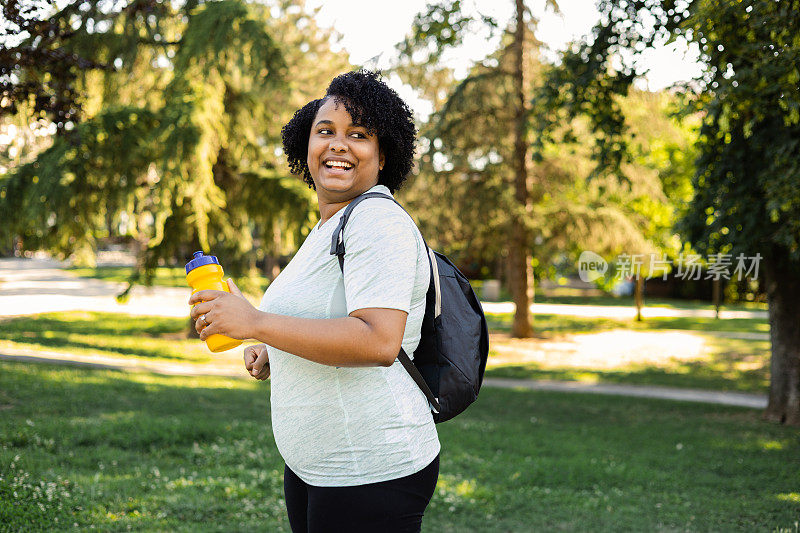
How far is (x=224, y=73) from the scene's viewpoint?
14711 millimetres

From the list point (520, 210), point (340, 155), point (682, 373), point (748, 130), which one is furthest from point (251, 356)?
point (520, 210)

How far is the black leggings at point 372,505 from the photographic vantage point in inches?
68.5

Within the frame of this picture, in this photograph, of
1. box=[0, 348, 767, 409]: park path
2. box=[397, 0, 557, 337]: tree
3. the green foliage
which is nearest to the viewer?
the green foliage

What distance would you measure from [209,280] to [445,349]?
0.64m

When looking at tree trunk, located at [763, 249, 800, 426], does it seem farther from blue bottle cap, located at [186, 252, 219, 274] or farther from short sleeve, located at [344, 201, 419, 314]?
blue bottle cap, located at [186, 252, 219, 274]

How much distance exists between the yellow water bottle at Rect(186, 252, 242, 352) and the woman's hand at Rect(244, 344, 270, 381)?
38 centimetres

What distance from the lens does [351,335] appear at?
5.12 feet

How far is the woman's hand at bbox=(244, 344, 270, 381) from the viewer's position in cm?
222

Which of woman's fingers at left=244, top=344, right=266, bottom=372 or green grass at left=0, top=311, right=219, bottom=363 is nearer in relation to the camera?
woman's fingers at left=244, top=344, right=266, bottom=372

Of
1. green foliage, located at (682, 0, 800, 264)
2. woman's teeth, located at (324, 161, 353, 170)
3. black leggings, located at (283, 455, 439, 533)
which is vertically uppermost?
green foliage, located at (682, 0, 800, 264)

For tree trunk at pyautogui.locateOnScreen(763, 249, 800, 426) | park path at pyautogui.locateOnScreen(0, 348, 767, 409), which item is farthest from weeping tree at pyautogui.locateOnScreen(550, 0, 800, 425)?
park path at pyautogui.locateOnScreen(0, 348, 767, 409)

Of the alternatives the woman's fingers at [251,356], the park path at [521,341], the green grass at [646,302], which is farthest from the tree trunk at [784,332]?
the green grass at [646,302]

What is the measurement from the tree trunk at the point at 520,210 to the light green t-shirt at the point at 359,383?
15.6 m

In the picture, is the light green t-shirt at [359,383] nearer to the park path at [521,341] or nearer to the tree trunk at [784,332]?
the tree trunk at [784,332]
